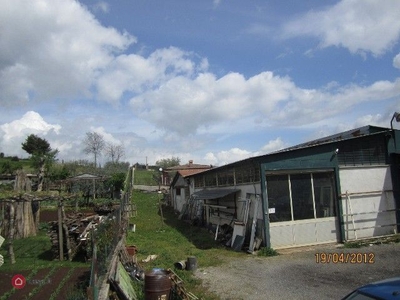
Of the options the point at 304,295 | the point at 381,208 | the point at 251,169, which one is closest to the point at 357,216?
the point at 381,208

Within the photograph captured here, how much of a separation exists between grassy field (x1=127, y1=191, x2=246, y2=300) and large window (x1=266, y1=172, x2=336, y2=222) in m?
2.16

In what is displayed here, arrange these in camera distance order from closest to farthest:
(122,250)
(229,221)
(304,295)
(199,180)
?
1. (304,295)
2. (122,250)
3. (229,221)
4. (199,180)

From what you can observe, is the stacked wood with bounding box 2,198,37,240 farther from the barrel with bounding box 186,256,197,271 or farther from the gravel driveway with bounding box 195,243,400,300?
the gravel driveway with bounding box 195,243,400,300

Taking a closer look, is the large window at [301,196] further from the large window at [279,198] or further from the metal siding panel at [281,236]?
the metal siding panel at [281,236]

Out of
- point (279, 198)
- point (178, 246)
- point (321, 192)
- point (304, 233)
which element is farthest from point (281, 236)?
point (178, 246)

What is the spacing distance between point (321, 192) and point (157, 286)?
832 cm

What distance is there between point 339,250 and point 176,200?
21.2 m

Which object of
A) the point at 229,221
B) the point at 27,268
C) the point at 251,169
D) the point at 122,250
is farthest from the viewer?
the point at 229,221

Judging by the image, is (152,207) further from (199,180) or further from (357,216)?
(357,216)

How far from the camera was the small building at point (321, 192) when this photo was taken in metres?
12.5

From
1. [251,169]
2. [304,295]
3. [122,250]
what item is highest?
[251,169]

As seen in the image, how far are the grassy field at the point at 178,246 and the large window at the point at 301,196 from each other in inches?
85.1

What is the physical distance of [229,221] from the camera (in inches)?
624

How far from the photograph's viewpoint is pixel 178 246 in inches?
566
